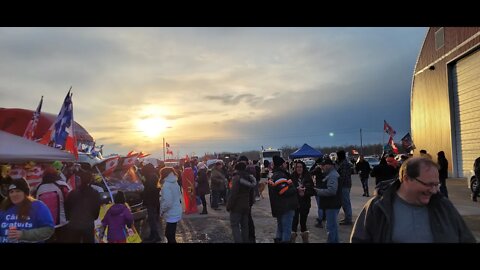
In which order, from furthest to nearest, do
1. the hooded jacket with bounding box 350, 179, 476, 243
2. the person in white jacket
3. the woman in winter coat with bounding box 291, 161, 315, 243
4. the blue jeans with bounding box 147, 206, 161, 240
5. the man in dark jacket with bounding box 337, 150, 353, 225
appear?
the man in dark jacket with bounding box 337, 150, 353, 225 → the blue jeans with bounding box 147, 206, 161, 240 → the woman in winter coat with bounding box 291, 161, 315, 243 → the person in white jacket → the hooded jacket with bounding box 350, 179, 476, 243

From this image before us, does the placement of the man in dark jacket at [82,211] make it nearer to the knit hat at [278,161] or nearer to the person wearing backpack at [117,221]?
the person wearing backpack at [117,221]

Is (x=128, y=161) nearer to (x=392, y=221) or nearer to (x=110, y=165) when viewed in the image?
(x=110, y=165)

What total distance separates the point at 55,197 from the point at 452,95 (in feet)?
88.1

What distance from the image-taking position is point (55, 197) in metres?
6.30

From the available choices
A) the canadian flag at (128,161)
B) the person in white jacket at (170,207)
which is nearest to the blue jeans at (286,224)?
the person in white jacket at (170,207)

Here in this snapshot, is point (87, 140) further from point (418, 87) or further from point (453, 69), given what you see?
point (418, 87)

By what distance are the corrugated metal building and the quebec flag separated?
2174 centimetres

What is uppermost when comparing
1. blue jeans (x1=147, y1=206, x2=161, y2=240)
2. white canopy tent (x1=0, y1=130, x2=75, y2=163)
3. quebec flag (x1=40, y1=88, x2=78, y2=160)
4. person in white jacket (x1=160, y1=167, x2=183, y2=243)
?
quebec flag (x1=40, y1=88, x2=78, y2=160)

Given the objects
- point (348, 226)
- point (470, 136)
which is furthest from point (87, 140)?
A: point (470, 136)

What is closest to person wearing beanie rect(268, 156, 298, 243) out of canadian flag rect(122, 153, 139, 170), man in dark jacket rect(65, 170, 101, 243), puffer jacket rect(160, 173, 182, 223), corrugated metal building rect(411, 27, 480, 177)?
puffer jacket rect(160, 173, 182, 223)

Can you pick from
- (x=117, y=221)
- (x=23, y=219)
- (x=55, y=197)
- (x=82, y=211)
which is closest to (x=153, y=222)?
(x=117, y=221)

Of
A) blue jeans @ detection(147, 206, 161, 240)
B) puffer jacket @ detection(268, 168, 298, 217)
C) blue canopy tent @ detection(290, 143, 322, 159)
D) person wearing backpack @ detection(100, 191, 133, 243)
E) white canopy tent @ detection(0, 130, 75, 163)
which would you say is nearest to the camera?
white canopy tent @ detection(0, 130, 75, 163)

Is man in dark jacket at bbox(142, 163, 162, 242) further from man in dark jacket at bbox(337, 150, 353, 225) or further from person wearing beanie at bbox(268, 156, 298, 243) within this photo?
man in dark jacket at bbox(337, 150, 353, 225)

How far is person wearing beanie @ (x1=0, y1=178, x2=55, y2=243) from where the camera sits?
410 cm
